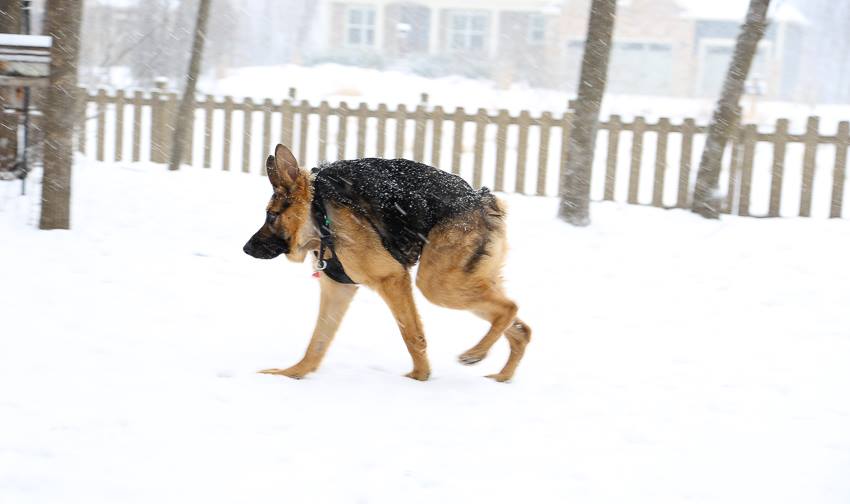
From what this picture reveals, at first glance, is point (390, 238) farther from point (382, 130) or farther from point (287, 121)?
point (287, 121)

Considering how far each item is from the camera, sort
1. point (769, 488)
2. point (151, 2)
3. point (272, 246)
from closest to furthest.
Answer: point (769, 488) → point (272, 246) → point (151, 2)

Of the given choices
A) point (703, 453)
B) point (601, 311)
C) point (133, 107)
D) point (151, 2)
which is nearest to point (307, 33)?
point (151, 2)

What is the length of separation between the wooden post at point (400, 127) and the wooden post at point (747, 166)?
4409 mm

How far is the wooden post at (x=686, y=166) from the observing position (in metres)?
10.6

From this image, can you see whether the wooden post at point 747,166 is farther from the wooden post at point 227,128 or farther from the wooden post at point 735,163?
the wooden post at point 227,128

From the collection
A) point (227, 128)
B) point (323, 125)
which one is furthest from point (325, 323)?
point (227, 128)

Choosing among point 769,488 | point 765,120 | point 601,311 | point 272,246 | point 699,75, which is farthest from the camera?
point 699,75

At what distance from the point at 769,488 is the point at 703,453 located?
1.31 feet

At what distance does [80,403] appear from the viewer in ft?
12.4

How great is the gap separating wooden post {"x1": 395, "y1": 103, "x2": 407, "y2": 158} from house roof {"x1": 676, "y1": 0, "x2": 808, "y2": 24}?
35.1 meters

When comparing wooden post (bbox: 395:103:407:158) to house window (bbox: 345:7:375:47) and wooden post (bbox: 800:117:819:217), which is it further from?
house window (bbox: 345:7:375:47)

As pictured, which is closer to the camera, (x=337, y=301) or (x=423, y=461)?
(x=423, y=461)

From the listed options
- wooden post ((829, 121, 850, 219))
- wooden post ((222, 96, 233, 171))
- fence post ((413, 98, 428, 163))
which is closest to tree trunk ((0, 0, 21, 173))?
wooden post ((222, 96, 233, 171))

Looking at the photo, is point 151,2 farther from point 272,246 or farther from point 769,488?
point 769,488
